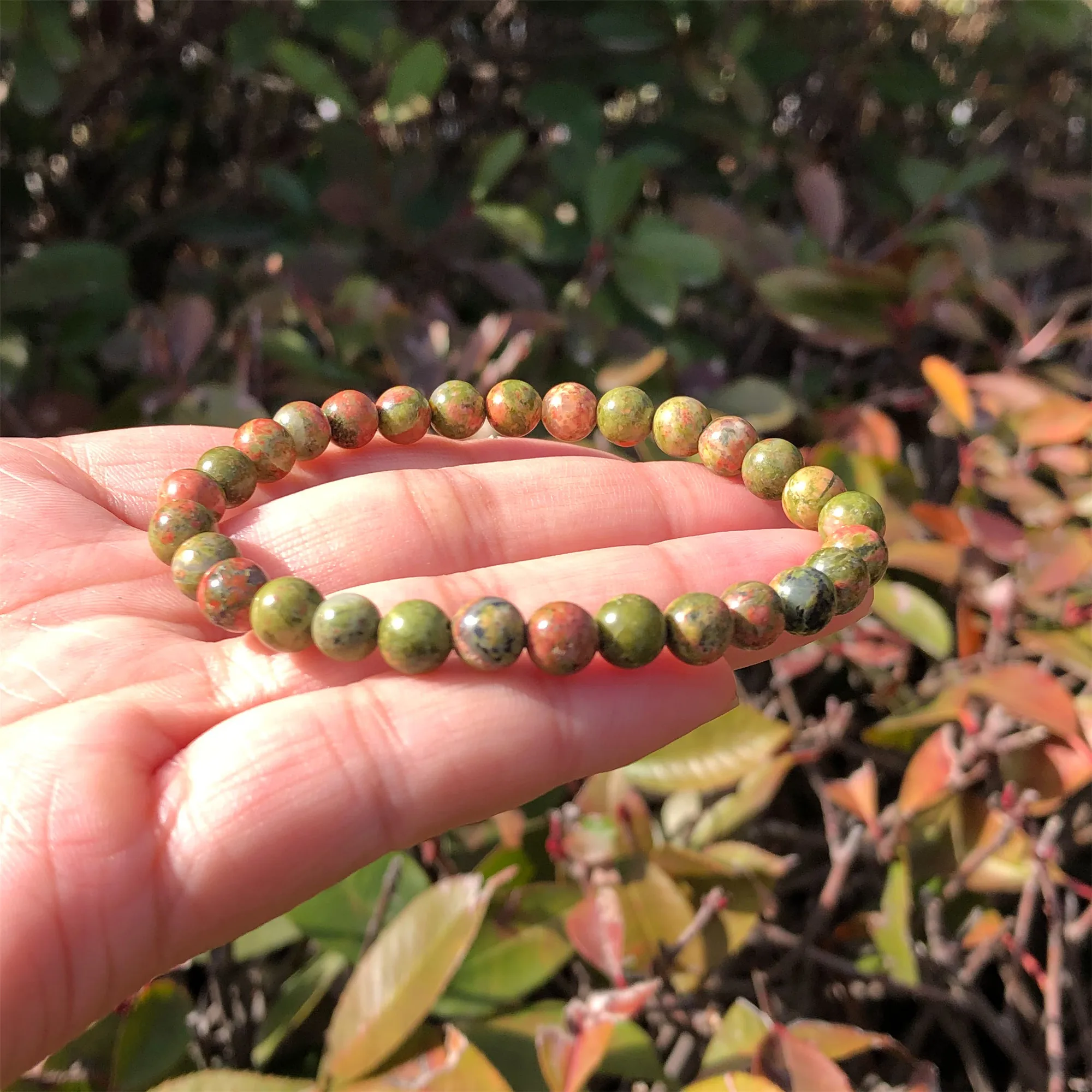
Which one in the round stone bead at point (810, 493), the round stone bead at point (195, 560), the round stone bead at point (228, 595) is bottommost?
the round stone bead at point (810, 493)

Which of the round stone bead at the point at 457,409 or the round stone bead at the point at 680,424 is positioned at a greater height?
the round stone bead at the point at 457,409

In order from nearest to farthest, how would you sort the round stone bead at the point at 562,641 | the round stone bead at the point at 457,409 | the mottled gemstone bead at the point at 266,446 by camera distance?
the round stone bead at the point at 562,641, the mottled gemstone bead at the point at 266,446, the round stone bead at the point at 457,409

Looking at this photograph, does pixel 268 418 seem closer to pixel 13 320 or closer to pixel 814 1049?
pixel 13 320

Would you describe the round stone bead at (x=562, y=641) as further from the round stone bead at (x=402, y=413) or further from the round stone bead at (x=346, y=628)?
the round stone bead at (x=402, y=413)

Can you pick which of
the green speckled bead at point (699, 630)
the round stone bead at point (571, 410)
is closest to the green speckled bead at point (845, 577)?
the green speckled bead at point (699, 630)

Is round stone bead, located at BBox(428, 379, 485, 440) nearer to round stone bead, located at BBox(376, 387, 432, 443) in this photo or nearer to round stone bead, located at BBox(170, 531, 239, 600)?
round stone bead, located at BBox(376, 387, 432, 443)

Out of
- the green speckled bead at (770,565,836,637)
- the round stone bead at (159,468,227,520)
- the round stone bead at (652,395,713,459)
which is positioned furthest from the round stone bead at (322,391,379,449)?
the green speckled bead at (770,565,836,637)

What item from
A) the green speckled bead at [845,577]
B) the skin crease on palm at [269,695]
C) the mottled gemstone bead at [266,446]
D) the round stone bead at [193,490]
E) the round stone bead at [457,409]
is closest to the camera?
the skin crease on palm at [269,695]

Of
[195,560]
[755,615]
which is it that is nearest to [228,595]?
[195,560]
